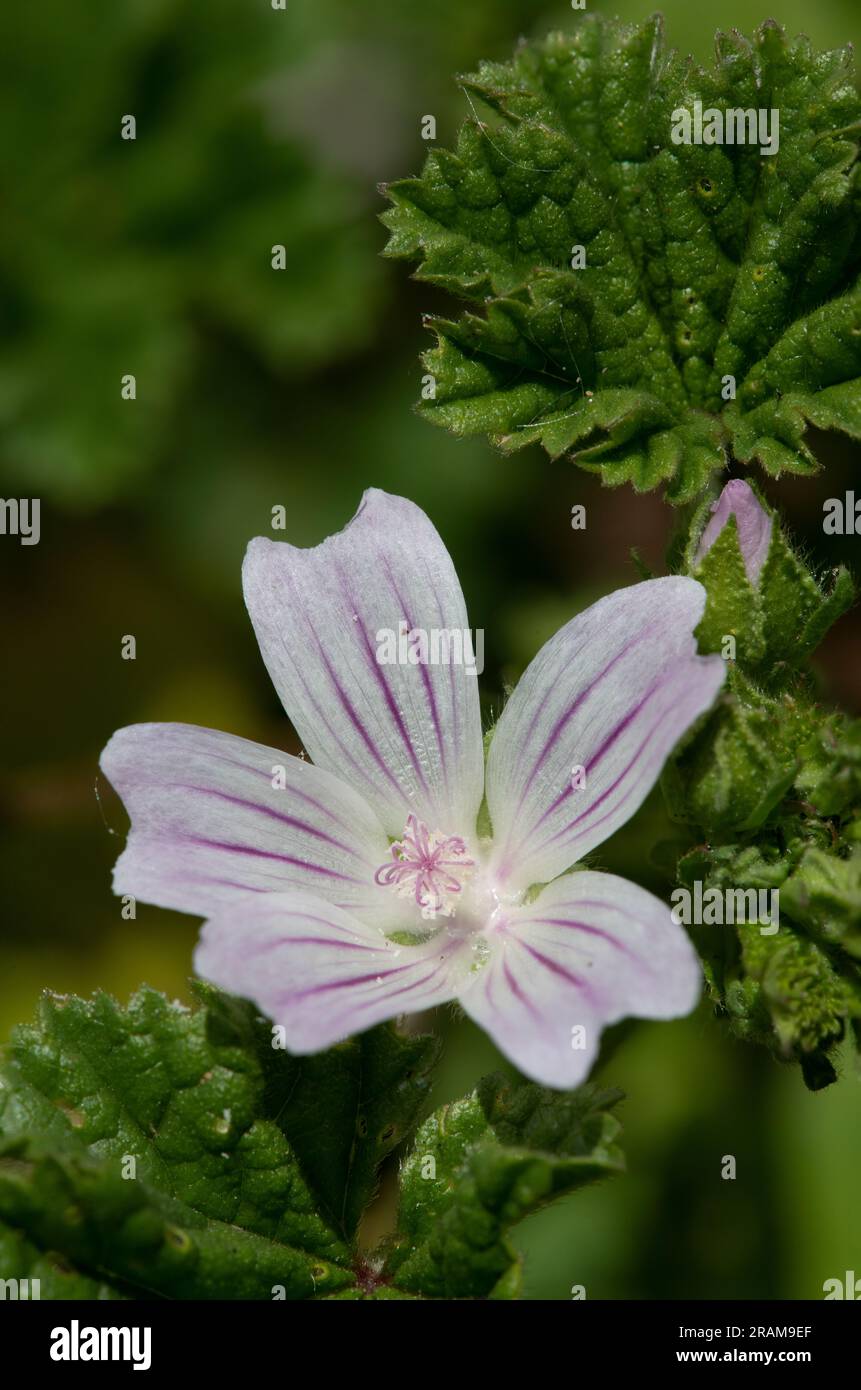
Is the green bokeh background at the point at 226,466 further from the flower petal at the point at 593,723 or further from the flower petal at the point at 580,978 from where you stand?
the flower petal at the point at 580,978

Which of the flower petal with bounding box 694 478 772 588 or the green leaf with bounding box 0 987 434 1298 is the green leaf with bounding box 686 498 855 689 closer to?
the flower petal with bounding box 694 478 772 588

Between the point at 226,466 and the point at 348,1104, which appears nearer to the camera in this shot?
the point at 348,1104

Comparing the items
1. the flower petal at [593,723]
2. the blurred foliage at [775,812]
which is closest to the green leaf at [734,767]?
the blurred foliage at [775,812]

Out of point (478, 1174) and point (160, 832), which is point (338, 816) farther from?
point (478, 1174)

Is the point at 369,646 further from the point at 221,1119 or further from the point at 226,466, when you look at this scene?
the point at 226,466

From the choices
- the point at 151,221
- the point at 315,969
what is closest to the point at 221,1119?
the point at 315,969

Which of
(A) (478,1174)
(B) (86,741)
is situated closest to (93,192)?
(B) (86,741)

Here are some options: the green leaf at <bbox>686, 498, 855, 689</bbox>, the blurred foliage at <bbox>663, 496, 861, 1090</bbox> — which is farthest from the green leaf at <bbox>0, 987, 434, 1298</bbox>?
the green leaf at <bbox>686, 498, 855, 689</bbox>
